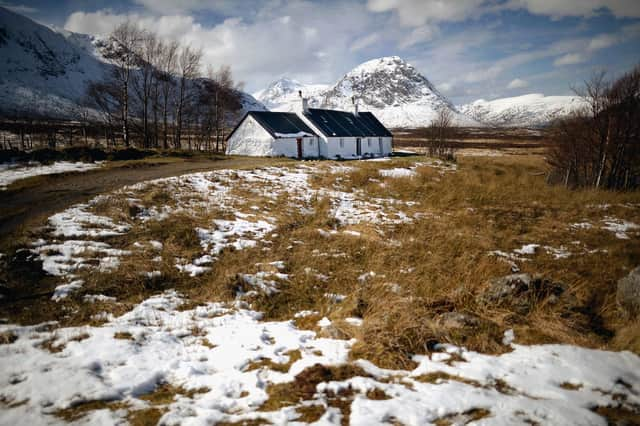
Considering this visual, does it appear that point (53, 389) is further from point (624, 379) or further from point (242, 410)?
point (624, 379)

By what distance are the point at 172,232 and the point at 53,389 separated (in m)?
5.91

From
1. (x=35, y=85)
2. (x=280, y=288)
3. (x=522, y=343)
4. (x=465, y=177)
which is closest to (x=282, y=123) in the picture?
(x=465, y=177)

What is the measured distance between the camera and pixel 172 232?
914 cm

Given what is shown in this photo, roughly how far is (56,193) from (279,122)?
85.8 ft

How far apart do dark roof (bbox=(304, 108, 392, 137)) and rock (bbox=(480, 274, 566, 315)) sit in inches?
1282

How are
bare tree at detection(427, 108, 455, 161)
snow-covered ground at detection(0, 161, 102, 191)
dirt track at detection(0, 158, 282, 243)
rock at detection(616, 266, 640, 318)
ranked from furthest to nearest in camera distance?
bare tree at detection(427, 108, 455, 161) → snow-covered ground at detection(0, 161, 102, 191) → dirt track at detection(0, 158, 282, 243) → rock at detection(616, 266, 640, 318)

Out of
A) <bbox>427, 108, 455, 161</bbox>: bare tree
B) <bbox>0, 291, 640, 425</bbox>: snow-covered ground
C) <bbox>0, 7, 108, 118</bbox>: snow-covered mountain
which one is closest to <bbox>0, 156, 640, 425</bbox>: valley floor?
<bbox>0, 291, 640, 425</bbox>: snow-covered ground

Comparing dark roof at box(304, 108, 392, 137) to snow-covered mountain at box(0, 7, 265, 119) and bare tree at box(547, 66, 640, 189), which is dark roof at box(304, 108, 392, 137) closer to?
bare tree at box(547, 66, 640, 189)

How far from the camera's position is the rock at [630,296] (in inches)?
199

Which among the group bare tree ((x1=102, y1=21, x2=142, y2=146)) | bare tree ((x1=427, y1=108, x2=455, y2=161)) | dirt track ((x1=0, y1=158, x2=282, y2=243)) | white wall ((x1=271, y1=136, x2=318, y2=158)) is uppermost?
bare tree ((x1=102, y1=21, x2=142, y2=146))

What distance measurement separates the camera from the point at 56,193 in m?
Answer: 12.0

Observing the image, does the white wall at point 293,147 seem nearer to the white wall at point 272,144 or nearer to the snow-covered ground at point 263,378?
the white wall at point 272,144

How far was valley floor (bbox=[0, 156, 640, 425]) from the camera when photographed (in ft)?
11.1

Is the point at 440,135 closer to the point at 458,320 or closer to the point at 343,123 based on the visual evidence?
the point at 343,123
